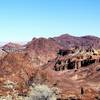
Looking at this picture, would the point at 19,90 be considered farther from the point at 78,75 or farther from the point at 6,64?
the point at 78,75

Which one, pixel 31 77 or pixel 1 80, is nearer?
pixel 1 80

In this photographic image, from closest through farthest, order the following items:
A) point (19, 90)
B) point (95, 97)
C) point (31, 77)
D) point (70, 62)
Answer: point (95, 97) < point (19, 90) < point (31, 77) < point (70, 62)

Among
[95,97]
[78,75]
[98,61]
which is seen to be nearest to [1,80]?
[95,97]

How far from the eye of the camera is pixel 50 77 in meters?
114

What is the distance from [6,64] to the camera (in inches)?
4584

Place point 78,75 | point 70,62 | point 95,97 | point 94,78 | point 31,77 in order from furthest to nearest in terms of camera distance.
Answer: point 70,62 < point 78,75 < point 94,78 < point 31,77 < point 95,97

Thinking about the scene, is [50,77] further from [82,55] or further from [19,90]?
[82,55]

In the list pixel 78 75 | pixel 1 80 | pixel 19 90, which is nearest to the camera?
pixel 19 90

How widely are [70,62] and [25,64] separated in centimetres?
7615

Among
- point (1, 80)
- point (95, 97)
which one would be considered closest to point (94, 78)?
point (1, 80)

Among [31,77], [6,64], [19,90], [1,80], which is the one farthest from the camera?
[6,64]

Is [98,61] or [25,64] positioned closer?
[25,64]

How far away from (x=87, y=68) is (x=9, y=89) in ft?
280

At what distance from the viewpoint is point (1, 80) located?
100062mm
